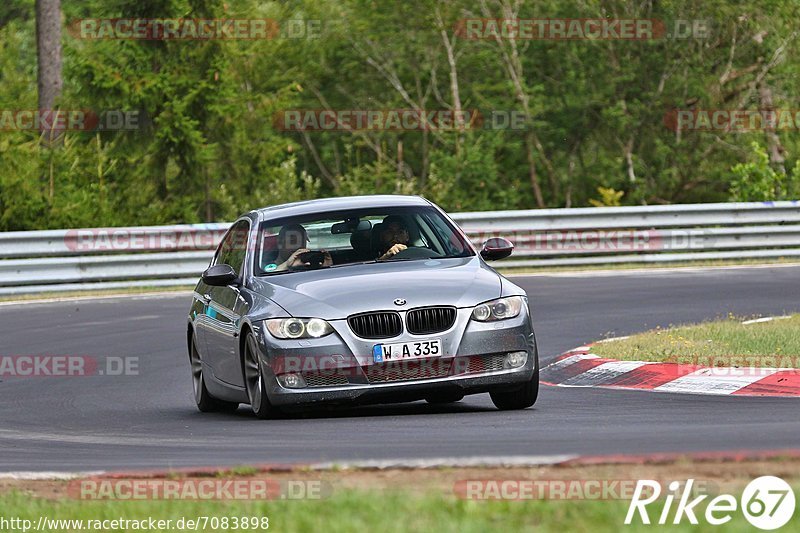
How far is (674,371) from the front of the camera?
12.1 metres

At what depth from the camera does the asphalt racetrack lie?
26.4 feet

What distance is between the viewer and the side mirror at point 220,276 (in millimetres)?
11508

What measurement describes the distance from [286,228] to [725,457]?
18.0ft

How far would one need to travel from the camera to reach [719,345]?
13117 millimetres

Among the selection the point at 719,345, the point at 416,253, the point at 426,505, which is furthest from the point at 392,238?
the point at 426,505

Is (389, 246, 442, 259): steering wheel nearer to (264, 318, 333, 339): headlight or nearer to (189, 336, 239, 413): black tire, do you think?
(264, 318, 333, 339): headlight

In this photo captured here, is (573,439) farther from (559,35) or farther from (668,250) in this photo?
(559,35)

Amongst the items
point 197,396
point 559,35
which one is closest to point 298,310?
point 197,396

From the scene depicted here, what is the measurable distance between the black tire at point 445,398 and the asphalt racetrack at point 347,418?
90 mm

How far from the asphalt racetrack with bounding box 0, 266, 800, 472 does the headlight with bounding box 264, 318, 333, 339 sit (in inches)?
22.3

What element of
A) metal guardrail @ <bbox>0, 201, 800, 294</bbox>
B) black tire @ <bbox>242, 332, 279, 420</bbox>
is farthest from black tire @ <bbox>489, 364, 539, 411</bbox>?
metal guardrail @ <bbox>0, 201, 800, 294</bbox>

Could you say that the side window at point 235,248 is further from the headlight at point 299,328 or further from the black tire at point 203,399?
the headlight at point 299,328

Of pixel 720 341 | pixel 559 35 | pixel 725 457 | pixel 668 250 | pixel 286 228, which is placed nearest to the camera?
pixel 725 457

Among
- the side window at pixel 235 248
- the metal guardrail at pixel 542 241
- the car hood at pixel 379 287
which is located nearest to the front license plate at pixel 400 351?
the car hood at pixel 379 287
